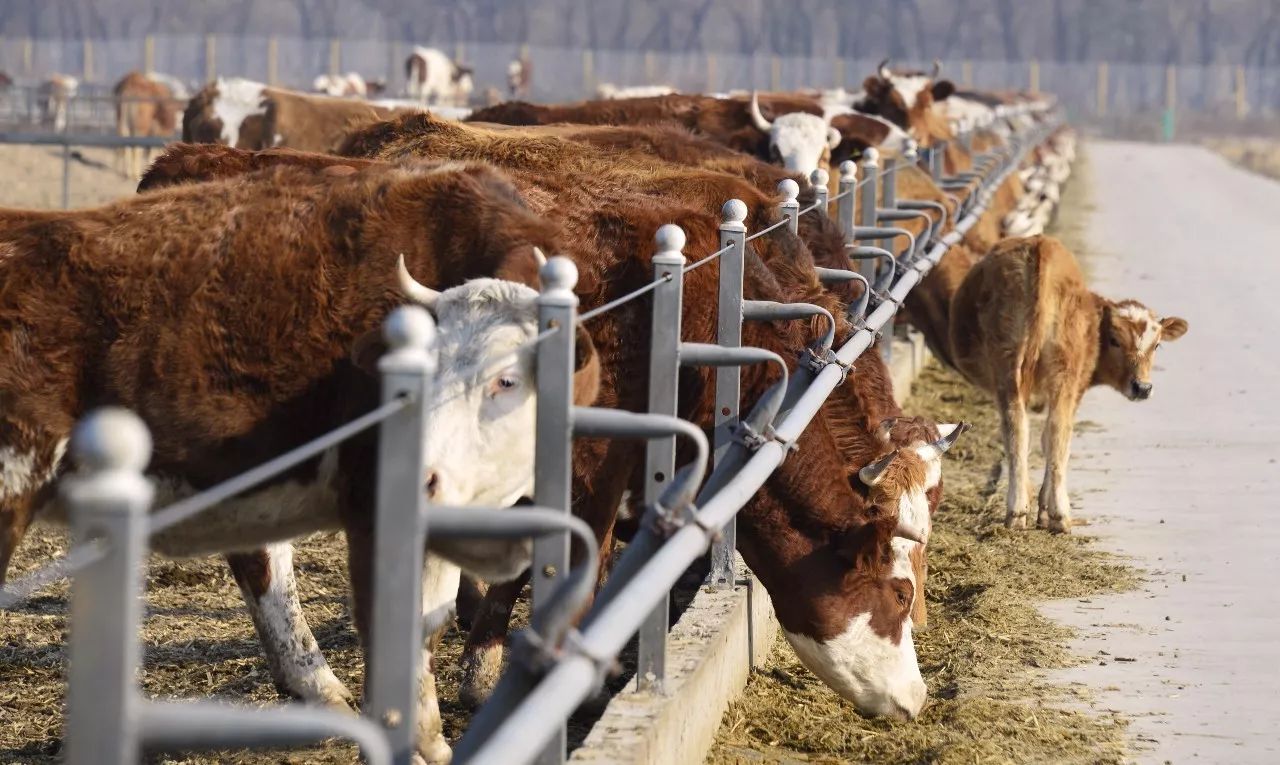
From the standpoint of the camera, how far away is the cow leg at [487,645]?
18.9 feet

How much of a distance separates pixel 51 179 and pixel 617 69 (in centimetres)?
5470

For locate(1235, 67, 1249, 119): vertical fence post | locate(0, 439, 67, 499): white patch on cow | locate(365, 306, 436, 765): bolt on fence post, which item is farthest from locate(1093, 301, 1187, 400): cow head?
locate(1235, 67, 1249, 119): vertical fence post

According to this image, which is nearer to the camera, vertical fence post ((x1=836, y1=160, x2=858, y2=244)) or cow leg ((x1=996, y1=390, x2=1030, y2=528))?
cow leg ((x1=996, y1=390, x2=1030, y2=528))

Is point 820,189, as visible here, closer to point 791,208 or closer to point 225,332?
point 791,208

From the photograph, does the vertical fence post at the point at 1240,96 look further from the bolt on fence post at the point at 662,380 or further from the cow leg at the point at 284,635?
the bolt on fence post at the point at 662,380

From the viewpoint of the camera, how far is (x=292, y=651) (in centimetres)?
575

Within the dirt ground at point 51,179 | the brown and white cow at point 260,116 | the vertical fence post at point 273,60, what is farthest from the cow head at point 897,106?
the vertical fence post at point 273,60

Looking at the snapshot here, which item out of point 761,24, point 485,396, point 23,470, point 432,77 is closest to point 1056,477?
point 485,396

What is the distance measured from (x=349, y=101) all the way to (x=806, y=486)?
41.3 feet

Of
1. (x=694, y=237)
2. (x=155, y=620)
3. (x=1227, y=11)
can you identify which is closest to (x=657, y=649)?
(x=694, y=237)

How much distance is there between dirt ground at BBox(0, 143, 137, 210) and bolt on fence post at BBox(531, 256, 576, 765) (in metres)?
18.3

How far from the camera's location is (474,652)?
5.86m

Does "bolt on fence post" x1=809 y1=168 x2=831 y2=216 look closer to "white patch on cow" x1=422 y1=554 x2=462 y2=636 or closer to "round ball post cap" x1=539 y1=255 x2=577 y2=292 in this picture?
"white patch on cow" x1=422 y1=554 x2=462 y2=636

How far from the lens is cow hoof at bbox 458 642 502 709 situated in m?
5.73
